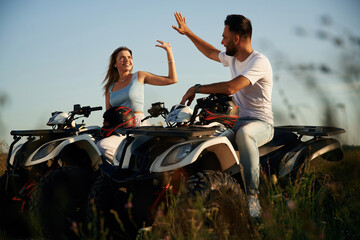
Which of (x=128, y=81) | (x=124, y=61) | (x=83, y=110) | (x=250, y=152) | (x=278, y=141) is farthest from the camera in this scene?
(x=124, y=61)

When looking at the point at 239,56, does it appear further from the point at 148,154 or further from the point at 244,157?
the point at 148,154

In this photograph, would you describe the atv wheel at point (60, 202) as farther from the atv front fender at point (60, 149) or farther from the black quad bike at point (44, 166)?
the atv front fender at point (60, 149)

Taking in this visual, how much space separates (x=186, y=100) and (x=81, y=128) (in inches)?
80.8

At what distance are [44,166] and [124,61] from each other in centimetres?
216

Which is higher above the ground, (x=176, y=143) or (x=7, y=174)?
(x=176, y=143)

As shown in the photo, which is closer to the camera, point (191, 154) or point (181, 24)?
point (191, 154)

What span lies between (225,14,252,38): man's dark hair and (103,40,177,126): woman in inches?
50.6

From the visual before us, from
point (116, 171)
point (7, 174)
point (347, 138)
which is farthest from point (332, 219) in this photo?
point (7, 174)

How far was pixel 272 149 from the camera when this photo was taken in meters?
5.34

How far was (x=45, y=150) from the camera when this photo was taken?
5199mm

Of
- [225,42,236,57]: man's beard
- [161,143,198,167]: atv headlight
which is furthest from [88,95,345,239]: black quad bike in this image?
[225,42,236,57]: man's beard

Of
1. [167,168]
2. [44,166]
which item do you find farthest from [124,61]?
[167,168]

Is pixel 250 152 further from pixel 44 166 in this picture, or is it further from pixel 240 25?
pixel 44 166

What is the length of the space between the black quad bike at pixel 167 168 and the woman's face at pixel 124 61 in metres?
2.58
